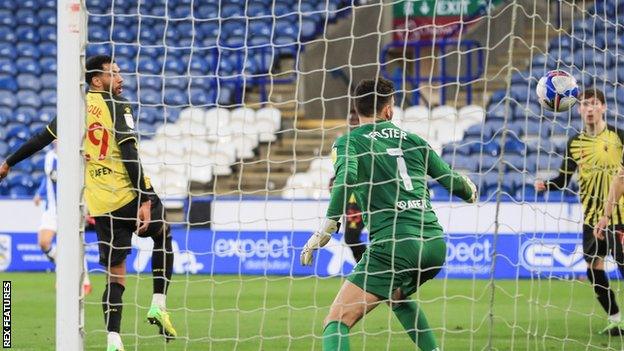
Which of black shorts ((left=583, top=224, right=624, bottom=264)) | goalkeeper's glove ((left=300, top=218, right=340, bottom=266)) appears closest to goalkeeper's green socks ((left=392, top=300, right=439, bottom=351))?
goalkeeper's glove ((left=300, top=218, right=340, bottom=266))

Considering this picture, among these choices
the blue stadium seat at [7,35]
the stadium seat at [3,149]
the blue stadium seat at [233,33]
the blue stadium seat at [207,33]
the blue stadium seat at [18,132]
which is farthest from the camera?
the blue stadium seat at [7,35]

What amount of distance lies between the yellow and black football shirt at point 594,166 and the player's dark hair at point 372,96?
3.20 m

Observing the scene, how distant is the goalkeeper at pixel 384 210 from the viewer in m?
6.18

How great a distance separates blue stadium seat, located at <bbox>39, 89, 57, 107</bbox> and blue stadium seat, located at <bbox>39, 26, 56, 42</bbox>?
4.53ft

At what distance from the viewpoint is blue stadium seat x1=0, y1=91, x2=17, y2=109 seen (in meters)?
20.6

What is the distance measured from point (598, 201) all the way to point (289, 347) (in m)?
2.94

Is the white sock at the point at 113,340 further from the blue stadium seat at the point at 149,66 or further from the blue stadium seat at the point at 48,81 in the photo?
the blue stadium seat at the point at 48,81

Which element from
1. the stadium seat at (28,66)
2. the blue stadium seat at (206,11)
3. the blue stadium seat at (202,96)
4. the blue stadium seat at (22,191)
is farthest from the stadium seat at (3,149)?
the blue stadium seat at (206,11)

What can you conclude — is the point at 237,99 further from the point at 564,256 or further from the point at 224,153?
the point at 564,256

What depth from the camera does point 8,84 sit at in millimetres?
21047

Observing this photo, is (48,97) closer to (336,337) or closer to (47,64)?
(47,64)

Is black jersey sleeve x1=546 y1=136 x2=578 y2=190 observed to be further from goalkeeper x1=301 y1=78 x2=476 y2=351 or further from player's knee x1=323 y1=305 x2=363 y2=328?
player's knee x1=323 y1=305 x2=363 y2=328

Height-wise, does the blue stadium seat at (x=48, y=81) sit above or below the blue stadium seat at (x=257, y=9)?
below

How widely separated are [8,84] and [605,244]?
1429 cm
